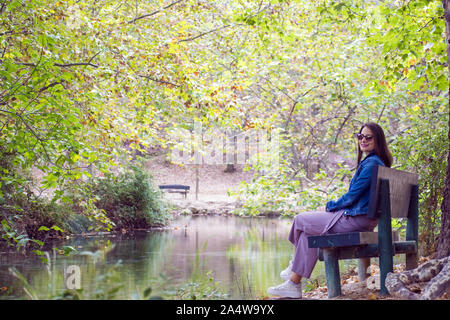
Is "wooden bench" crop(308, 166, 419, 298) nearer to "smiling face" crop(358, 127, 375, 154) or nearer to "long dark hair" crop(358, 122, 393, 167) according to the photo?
"long dark hair" crop(358, 122, 393, 167)

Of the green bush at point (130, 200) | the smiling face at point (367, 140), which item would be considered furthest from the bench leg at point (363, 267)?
the green bush at point (130, 200)

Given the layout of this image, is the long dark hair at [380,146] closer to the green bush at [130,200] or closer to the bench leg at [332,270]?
the bench leg at [332,270]

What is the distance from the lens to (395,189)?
4.57 metres

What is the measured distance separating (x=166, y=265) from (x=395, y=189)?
17.5 ft

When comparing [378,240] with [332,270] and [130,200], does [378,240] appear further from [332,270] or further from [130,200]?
[130,200]

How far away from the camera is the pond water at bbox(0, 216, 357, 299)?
239 inches

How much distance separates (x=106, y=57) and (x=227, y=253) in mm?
4776

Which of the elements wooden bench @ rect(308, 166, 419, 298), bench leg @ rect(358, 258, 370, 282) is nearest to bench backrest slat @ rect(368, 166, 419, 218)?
wooden bench @ rect(308, 166, 419, 298)

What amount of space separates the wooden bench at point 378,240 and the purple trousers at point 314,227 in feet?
0.43

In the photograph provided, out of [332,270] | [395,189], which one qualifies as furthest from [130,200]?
[395,189]

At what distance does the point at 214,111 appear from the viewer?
9016mm

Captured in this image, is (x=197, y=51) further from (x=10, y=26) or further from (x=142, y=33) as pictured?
(x=10, y=26)

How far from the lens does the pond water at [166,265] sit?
6059 millimetres
